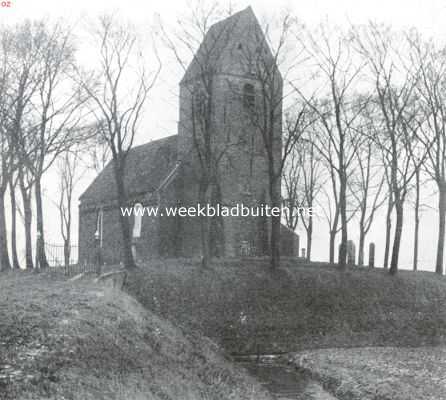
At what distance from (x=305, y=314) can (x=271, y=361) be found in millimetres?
4655

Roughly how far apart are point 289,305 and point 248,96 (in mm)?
15223

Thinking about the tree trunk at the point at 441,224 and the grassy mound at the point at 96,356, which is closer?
the grassy mound at the point at 96,356

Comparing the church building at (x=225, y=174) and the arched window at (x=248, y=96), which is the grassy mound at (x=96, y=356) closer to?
the church building at (x=225, y=174)

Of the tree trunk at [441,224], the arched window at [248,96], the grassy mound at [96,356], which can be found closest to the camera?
the grassy mound at [96,356]

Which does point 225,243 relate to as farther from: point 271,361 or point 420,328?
point 271,361

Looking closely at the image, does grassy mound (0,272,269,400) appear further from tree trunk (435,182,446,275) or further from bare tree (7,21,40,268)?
tree trunk (435,182,446,275)

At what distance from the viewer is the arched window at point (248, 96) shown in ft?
119

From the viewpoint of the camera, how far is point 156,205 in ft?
119

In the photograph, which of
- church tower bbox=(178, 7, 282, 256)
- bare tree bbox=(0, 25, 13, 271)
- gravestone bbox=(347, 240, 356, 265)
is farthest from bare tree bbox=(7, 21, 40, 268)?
gravestone bbox=(347, 240, 356, 265)

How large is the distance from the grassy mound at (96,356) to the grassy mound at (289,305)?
4752 mm

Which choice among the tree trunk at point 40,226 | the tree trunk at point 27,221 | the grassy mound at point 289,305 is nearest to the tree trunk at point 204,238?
the grassy mound at point 289,305

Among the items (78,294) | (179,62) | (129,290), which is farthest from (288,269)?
(78,294)

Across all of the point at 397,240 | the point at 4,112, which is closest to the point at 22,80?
the point at 4,112

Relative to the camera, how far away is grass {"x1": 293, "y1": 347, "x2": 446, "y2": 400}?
47.9 feet
